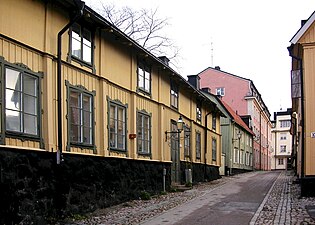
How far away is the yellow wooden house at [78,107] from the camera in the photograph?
10055 millimetres

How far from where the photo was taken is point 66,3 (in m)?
12.0

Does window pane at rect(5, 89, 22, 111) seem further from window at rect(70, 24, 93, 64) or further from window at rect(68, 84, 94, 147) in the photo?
window at rect(70, 24, 93, 64)

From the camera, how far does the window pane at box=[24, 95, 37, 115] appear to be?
1042cm

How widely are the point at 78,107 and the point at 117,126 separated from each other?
111 inches

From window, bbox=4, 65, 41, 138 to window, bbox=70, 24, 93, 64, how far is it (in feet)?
7.17

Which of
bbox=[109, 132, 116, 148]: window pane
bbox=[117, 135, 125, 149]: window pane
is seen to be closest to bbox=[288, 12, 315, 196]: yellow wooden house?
bbox=[117, 135, 125, 149]: window pane

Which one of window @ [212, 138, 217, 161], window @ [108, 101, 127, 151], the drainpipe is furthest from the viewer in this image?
window @ [212, 138, 217, 161]

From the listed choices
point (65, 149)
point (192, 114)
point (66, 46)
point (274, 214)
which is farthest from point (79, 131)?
point (192, 114)

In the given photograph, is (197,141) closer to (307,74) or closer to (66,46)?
(307,74)

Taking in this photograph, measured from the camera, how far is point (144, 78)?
59.3ft

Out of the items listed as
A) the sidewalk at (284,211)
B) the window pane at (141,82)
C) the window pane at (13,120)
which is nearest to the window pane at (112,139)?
the window pane at (141,82)

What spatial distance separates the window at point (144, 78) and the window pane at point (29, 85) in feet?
22.8

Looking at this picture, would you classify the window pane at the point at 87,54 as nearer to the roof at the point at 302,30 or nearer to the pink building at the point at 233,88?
the roof at the point at 302,30

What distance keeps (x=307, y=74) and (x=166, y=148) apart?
7070 millimetres
